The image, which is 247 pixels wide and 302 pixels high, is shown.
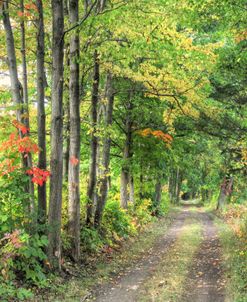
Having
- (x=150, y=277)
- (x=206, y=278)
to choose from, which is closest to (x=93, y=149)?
(x=150, y=277)

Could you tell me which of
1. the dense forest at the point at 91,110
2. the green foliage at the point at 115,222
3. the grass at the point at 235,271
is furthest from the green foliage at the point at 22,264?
the green foliage at the point at 115,222

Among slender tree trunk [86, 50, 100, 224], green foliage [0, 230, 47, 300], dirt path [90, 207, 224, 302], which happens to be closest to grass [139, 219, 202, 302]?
dirt path [90, 207, 224, 302]

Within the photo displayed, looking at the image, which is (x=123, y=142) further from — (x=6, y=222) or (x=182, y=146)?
(x=6, y=222)

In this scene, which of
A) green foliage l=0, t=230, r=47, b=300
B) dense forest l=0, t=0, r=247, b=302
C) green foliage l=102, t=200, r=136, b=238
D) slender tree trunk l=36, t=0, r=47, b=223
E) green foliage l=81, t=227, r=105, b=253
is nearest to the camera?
green foliage l=0, t=230, r=47, b=300

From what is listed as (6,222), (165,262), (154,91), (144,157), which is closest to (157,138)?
(144,157)

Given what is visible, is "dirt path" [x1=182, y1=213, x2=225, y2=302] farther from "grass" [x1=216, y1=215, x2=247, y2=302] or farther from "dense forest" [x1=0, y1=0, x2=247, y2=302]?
"dense forest" [x1=0, y1=0, x2=247, y2=302]

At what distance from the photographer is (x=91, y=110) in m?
12.5

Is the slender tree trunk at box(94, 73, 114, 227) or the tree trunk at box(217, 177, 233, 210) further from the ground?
the slender tree trunk at box(94, 73, 114, 227)

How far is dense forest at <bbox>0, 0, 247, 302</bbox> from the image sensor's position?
8.12m

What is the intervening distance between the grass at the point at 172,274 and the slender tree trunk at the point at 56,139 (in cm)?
229

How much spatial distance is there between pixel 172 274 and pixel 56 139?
490cm

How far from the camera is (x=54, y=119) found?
349 inches

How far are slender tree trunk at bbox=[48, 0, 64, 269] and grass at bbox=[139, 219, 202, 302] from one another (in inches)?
90.3

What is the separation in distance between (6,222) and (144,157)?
11681 mm
